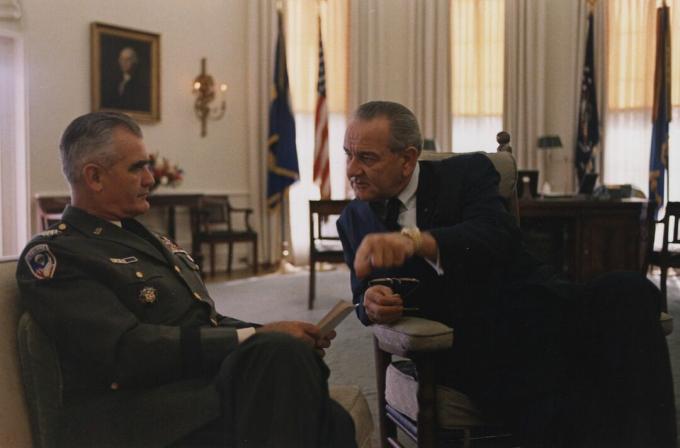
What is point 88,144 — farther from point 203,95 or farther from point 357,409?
point 203,95

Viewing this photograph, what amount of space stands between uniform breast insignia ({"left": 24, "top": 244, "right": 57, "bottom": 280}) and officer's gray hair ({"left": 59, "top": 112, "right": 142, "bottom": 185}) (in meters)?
0.26

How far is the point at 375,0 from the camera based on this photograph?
29.6 ft

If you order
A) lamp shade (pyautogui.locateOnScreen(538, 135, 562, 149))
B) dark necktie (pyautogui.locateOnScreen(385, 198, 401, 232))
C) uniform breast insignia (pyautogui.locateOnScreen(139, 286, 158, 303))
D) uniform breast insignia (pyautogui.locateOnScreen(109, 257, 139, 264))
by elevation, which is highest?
lamp shade (pyautogui.locateOnScreen(538, 135, 562, 149))

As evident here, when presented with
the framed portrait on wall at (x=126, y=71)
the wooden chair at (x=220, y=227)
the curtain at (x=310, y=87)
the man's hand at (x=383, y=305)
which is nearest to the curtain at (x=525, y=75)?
the curtain at (x=310, y=87)

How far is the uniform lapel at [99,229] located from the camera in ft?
5.21

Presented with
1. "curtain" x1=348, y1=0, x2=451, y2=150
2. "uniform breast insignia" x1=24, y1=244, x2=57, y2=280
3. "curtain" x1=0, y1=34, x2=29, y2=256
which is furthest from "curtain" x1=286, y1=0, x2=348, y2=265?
"uniform breast insignia" x1=24, y1=244, x2=57, y2=280

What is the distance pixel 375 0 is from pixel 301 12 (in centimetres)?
106

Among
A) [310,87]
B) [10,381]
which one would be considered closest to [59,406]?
[10,381]

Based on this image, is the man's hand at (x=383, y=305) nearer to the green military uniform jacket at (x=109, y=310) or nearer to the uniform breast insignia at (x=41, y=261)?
the green military uniform jacket at (x=109, y=310)

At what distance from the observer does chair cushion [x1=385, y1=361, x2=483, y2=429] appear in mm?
1819

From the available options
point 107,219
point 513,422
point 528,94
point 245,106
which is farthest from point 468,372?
point 528,94

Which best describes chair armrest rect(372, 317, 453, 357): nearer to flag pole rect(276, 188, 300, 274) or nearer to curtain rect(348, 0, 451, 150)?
flag pole rect(276, 188, 300, 274)

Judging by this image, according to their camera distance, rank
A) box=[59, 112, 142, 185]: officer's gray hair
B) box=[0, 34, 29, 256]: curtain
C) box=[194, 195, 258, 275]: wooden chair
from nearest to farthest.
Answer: box=[59, 112, 142, 185]: officer's gray hair, box=[0, 34, 29, 256]: curtain, box=[194, 195, 258, 275]: wooden chair

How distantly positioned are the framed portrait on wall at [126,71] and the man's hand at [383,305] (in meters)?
6.02
